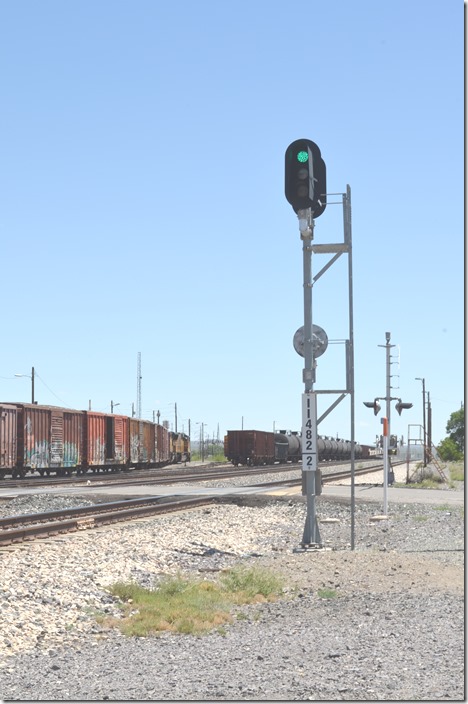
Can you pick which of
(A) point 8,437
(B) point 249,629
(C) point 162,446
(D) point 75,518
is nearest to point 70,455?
(A) point 8,437

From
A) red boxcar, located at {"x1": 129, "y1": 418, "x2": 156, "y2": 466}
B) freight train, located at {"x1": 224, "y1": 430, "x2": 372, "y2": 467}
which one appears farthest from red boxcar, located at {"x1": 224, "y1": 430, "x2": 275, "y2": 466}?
red boxcar, located at {"x1": 129, "y1": 418, "x2": 156, "y2": 466}

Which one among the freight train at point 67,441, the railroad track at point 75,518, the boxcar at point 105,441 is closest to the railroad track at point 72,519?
the railroad track at point 75,518

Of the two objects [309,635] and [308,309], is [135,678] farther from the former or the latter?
[308,309]

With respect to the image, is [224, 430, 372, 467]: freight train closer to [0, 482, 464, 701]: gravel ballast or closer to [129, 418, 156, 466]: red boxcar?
[129, 418, 156, 466]: red boxcar

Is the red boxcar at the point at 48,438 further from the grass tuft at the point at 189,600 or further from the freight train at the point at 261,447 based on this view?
the grass tuft at the point at 189,600

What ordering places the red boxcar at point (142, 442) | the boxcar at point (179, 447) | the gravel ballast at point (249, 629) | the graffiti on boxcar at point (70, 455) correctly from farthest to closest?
the boxcar at point (179, 447), the red boxcar at point (142, 442), the graffiti on boxcar at point (70, 455), the gravel ballast at point (249, 629)

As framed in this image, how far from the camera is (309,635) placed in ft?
26.2

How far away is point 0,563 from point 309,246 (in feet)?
20.3

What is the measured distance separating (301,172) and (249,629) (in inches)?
272

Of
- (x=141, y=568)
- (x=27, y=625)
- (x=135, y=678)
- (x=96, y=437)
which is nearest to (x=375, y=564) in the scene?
(x=141, y=568)

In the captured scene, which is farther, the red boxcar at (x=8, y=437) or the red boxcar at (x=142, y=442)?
the red boxcar at (x=142, y=442)

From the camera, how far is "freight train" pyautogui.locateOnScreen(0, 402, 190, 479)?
39.6 metres

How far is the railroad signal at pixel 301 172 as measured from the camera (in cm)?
1314

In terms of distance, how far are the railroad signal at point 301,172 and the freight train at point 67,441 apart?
2682 cm
